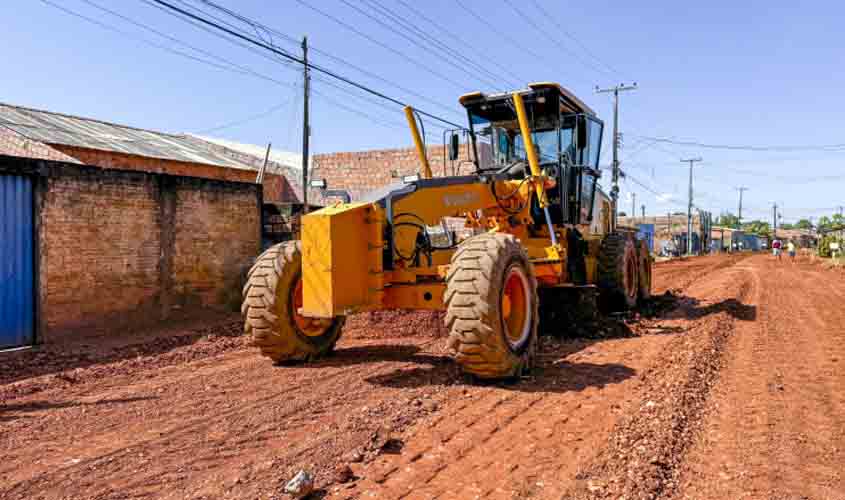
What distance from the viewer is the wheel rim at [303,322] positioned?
6512 millimetres

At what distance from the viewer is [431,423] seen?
4.59 meters

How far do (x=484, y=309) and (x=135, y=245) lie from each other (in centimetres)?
731

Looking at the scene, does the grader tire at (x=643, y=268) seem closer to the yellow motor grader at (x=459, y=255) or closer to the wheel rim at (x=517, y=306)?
the yellow motor grader at (x=459, y=255)

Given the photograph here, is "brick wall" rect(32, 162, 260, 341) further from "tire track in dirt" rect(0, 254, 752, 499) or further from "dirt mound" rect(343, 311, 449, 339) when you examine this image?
"dirt mound" rect(343, 311, 449, 339)

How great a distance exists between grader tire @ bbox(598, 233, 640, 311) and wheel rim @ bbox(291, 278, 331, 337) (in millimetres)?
4874

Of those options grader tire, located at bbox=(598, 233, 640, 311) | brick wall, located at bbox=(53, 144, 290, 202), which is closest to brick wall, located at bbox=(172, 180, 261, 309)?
brick wall, located at bbox=(53, 144, 290, 202)

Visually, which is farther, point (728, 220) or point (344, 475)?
point (728, 220)

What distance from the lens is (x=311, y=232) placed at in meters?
5.73

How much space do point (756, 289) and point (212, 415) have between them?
14901 mm

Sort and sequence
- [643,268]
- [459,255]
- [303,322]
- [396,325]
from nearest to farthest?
[459,255]
[303,322]
[396,325]
[643,268]

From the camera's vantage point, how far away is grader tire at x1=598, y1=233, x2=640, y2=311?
9.91m

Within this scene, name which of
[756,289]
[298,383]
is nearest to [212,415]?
[298,383]

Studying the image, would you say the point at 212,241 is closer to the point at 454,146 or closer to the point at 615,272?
the point at 454,146

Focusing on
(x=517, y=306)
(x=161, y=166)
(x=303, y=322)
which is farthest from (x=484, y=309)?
(x=161, y=166)
